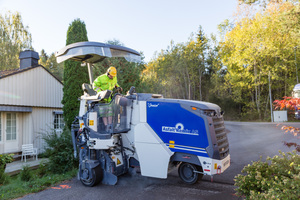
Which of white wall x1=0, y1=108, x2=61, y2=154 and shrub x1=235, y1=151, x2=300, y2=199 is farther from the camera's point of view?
white wall x1=0, y1=108, x2=61, y2=154

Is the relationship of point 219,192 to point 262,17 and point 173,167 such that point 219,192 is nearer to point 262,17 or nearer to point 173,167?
point 173,167

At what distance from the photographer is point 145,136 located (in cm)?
491

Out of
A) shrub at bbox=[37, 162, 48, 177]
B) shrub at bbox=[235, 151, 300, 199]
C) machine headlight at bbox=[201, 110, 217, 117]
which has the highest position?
machine headlight at bbox=[201, 110, 217, 117]

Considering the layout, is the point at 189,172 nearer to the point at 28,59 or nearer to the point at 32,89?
the point at 32,89

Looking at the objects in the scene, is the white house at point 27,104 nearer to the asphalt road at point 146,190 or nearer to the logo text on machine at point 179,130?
the asphalt road at point 146,190

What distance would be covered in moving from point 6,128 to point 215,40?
31207mm

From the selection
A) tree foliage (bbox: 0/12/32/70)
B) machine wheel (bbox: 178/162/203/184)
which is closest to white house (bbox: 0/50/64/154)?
machine wheel (bbox: 178/162/203/184)

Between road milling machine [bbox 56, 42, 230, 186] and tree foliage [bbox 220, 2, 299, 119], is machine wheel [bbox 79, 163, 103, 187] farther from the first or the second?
tree foliage [bbox 220, 2, 299, 119]

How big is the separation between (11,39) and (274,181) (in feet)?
98.6

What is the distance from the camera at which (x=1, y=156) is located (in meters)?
7.69

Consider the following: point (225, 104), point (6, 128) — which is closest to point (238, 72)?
point (225, 104)

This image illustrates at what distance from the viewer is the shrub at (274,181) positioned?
3.08 metres

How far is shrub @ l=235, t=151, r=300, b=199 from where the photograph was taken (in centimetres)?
308

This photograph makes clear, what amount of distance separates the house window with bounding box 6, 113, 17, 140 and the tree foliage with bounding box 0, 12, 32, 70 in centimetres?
1716
